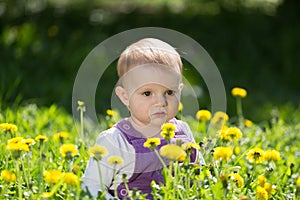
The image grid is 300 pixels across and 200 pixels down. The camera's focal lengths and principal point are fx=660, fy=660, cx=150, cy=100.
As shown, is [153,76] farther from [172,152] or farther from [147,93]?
[172,152]

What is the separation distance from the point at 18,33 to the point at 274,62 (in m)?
2.71

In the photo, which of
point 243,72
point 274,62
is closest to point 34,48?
point 243,72

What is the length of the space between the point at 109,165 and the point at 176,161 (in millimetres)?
317

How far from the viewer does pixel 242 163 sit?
3.19m

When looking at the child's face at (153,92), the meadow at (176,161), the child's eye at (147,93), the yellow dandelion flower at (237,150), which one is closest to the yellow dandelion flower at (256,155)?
the meadow at (176,161)

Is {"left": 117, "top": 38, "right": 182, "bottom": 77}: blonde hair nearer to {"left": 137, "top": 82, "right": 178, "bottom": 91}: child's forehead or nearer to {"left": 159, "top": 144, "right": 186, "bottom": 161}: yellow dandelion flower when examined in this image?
{"left": 137, "top": 82, "right": 178, "bottom": 91}: child's forehead

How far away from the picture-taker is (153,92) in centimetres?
262

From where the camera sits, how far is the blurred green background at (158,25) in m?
5.57

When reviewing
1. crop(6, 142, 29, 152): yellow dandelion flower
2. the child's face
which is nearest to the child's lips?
the child's face

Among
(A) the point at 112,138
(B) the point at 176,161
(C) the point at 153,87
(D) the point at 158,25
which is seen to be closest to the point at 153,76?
(C) the point at 153,87

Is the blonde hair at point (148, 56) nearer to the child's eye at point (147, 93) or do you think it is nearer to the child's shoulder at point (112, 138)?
the child's eye at point (147, 93)

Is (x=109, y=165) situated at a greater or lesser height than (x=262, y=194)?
greater

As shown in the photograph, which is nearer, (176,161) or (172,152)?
(172,152)

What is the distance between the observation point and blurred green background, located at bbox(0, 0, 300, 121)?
5.57 meters
